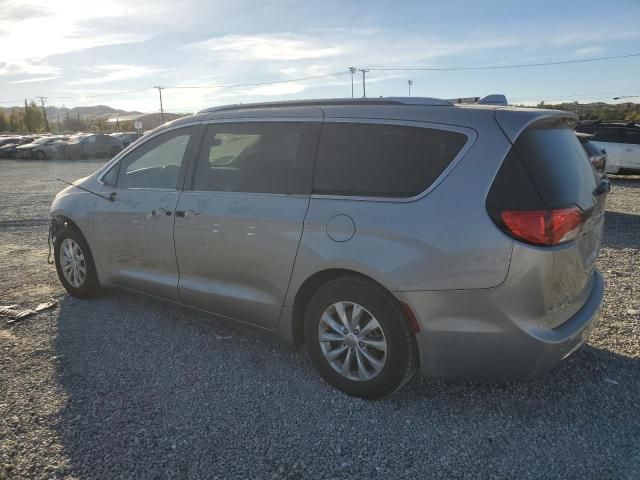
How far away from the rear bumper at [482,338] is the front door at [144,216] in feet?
6.96

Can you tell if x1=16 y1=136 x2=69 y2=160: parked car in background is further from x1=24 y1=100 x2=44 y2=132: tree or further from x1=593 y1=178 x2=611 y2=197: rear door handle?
x1=24 y1=100 x2=44 y2=132: tree

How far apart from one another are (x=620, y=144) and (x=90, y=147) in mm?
28838

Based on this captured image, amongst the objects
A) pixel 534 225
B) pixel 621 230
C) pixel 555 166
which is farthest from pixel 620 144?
pixel 534 225

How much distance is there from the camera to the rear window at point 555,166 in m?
2.76

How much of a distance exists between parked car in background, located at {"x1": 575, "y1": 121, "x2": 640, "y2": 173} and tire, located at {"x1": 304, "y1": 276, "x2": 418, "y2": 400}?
45.4ft

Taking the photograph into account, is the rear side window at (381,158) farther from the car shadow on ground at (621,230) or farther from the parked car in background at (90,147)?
the parked car in background at (90,147)

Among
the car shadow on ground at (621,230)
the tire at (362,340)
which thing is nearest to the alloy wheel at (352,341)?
the tire at (362,340)

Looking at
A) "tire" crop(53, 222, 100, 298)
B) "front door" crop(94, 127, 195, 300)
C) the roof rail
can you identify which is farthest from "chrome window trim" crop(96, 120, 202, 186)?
"tire" crop(53, 222, 100, 298)

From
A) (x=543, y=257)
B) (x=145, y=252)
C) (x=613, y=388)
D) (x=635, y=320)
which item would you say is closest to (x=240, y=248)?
(x=145, y=252)

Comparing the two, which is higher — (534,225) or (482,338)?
(534,225)

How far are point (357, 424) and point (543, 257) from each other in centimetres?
140

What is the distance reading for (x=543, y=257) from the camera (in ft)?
8.76

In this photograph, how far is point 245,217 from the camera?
357cm

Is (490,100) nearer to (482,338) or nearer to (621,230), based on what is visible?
(482,338)
